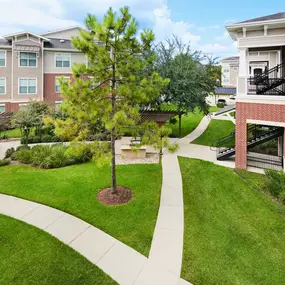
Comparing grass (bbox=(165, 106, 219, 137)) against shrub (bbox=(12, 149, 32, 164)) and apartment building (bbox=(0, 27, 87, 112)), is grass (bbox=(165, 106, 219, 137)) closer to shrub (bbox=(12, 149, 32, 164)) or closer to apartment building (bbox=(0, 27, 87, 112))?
shrub (bbox=(12, 149, 32, 164))

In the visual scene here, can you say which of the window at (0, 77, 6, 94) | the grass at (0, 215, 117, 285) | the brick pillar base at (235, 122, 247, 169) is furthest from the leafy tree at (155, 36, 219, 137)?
the window at (0, 77, 6, 94)

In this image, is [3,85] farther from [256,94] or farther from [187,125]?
[256,94]

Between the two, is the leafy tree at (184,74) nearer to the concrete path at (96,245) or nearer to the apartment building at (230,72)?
the concrete path at (96,245)

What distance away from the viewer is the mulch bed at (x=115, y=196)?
8.49 metres

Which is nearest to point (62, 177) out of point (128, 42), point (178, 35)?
point (128, 42)

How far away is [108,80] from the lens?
8055 mm

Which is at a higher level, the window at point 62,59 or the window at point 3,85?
the window at point 62,59

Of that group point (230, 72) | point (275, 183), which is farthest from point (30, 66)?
point (230, 72)

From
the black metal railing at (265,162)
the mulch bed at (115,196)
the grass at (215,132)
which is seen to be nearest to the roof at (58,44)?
the grass at (215,132)

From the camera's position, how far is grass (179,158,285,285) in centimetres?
537

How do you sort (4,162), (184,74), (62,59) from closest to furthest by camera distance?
(4,162) → (184,74) → (62,59)

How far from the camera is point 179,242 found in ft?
21.0

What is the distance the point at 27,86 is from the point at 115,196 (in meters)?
23.4

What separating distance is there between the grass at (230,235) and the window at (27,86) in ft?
77.3
